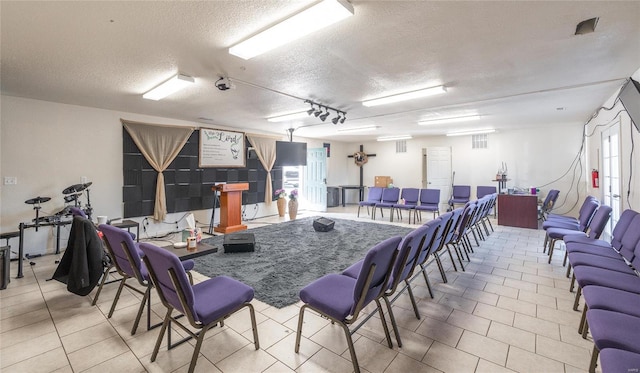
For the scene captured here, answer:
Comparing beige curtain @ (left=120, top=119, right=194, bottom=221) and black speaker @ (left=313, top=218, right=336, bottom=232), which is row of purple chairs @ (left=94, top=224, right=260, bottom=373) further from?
black speaker @ (left=313, top=218, right=336, bottom=232)

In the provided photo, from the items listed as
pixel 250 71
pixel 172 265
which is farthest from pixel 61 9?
pixel 172 265

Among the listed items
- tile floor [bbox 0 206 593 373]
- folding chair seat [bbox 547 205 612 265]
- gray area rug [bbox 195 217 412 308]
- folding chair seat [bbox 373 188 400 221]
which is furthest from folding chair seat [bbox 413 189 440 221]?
tile floor [bbox 0 206 593 373]

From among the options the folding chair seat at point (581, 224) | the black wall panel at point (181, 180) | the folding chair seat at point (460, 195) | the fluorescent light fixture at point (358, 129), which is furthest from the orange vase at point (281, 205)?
the folding chair seat at point (581, 224)

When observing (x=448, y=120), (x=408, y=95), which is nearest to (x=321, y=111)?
(x=408, y=95)

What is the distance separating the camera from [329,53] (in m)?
2.63

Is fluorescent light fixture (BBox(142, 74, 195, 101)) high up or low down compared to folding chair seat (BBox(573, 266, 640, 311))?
up

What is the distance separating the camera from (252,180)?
7.41m

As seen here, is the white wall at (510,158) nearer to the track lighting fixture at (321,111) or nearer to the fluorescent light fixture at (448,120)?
the fluorescent light fixture at (448,120)

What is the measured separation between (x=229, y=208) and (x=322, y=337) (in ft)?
14.0

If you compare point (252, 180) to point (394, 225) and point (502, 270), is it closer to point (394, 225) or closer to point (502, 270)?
point (394, 225)

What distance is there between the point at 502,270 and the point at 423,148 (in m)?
5.99

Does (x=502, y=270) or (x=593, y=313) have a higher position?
(x=593, y=313)

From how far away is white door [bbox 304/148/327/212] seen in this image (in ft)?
28.3

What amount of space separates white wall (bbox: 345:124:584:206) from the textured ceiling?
2.72 meters
